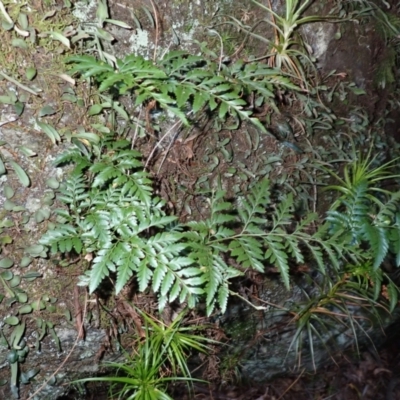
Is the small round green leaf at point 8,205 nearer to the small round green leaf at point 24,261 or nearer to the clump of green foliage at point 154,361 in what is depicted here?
the small round green leaf at point 24,261

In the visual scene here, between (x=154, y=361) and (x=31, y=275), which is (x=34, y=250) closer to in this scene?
(x=31, y=275)

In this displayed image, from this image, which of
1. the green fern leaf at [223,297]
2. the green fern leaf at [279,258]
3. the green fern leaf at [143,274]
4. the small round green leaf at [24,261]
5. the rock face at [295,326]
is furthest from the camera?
the rock face at [295,326]

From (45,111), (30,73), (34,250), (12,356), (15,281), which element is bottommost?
(12,356)

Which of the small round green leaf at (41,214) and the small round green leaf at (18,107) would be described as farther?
the small round green leaf at (41,214)

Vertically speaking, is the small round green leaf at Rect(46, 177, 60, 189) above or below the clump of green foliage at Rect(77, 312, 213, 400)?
above

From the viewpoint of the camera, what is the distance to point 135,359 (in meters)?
2.01

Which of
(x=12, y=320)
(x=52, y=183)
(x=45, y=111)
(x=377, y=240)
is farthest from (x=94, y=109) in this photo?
(x=377, y=240)

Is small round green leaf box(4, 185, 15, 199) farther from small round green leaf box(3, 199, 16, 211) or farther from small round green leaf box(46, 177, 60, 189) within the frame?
small round green leaf box(46, 177, 60, 189)

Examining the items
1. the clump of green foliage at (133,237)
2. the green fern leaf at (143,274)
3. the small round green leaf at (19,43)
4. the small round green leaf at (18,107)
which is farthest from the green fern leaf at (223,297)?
the small round green leaf at (19,43)

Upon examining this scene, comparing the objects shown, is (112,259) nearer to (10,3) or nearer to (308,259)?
(10,3)

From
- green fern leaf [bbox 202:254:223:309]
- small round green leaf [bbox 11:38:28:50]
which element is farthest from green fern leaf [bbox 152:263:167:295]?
small round green leaf [bbox 11:38:28:50]

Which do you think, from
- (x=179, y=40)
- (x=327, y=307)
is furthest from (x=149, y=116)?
(x=327, y=307)

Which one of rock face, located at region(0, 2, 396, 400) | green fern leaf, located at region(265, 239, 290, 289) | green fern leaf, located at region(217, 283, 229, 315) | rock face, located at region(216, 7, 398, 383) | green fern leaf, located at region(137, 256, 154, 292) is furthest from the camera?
rock face, located at region(216, 7, 398, 383)

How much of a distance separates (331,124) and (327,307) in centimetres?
96
